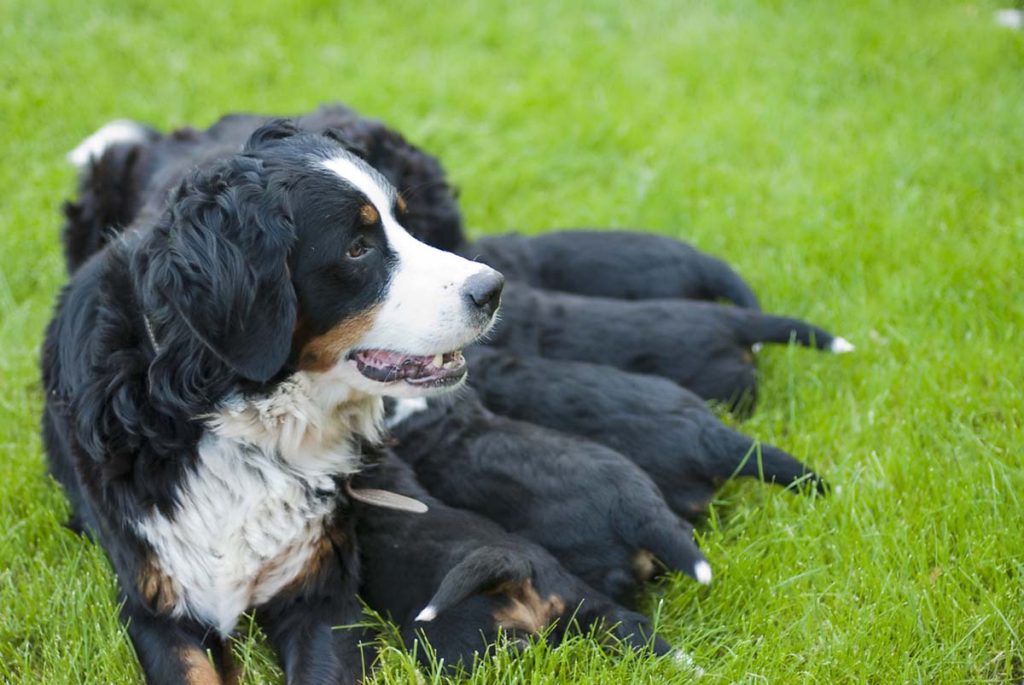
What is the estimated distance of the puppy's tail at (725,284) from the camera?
14.8 feet

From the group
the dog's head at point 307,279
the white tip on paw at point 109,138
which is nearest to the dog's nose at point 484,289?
the dog's head at point 307,279

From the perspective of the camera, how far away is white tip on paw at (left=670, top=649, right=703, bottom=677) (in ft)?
9.11

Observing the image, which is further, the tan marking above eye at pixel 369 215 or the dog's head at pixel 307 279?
the tan marking above eye at pixel 369 215

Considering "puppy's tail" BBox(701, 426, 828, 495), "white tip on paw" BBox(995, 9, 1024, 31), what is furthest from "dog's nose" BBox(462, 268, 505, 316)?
"white tip on paw" BBox(995, 9, 1024, 31)

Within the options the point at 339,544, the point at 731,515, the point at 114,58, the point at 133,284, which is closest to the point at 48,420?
the point at 133,284

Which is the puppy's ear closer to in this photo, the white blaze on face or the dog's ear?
the dog's ear

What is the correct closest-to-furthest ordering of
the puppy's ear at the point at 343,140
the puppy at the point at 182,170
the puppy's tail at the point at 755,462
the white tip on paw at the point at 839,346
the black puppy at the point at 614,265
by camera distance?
the puppy's ear at the point at 343,140, the puppy's tail at the point at 755,462, the white tip on paw at the point at 839,346, the puppy at the point at 182,170, the black puppy at the point at 614,265

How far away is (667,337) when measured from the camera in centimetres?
408

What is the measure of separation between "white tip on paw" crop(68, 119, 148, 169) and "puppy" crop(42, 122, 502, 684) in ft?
6.59

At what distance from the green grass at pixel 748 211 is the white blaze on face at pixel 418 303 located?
2.93ft

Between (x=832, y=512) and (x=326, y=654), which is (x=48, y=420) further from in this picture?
(x=832, y=512)

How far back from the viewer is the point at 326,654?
285 centimetres

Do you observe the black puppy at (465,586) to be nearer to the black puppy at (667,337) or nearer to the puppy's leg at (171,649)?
the puppy's leg at (171,649)

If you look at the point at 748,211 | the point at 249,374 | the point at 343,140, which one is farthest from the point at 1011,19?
the point at 249,374
